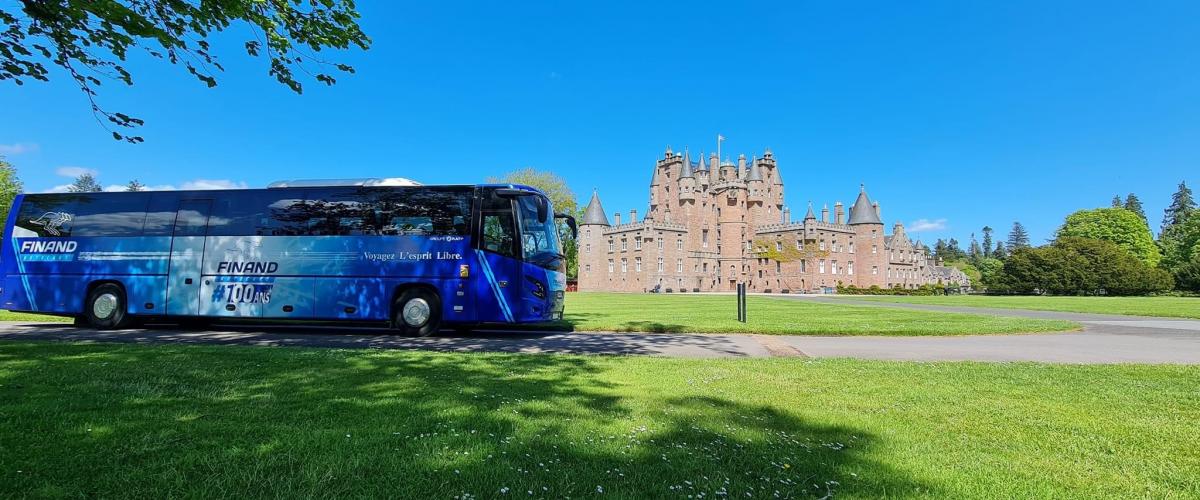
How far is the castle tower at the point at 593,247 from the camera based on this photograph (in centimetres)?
8200

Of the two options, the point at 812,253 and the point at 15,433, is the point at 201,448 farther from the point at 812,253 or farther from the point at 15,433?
the point at 812,253

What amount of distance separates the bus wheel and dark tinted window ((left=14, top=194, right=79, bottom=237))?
8970mm

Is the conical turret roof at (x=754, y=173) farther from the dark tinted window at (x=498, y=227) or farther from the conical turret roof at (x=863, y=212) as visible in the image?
the dark tinted window at (x=498, y=227)

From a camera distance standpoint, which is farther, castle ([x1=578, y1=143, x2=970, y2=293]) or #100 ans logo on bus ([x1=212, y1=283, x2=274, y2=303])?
castle ([x1=578, y1=143, x2=970, y2=293])

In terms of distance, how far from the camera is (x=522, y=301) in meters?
12.9

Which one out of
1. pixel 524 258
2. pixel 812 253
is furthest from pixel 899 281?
pixel 524 258

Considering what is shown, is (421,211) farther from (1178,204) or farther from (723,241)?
(1178,204)

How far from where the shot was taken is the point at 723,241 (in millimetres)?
A: 80938

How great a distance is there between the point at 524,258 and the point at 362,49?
638 centimetres

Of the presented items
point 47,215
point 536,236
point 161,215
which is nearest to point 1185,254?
point 536,236

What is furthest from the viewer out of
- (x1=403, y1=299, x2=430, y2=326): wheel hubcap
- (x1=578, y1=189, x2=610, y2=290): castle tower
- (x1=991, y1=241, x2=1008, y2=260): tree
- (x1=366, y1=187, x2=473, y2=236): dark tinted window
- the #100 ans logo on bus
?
(x1=991, y1=241, x2=1008, y2=260): tree

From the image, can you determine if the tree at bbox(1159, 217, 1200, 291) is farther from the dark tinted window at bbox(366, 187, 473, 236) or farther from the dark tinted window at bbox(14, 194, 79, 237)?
the dark tinted window at bbox(14, 194, 79, 237)

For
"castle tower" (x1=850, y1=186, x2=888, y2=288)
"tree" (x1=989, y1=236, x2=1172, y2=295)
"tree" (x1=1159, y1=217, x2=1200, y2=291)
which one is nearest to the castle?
"castle tower" (x1=850, y1=186, x2=888, y2=288)

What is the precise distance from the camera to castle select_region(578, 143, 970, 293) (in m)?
77.4
